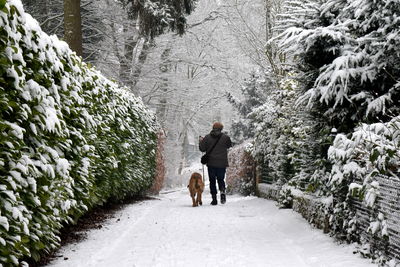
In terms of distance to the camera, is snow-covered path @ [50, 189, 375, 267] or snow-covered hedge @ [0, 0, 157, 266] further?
snow-covered path @ [50, 189, 375, 267]

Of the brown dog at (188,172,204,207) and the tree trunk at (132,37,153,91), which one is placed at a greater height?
the tree trunk at (132,37,153,91)

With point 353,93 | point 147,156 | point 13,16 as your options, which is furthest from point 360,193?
point 147,156

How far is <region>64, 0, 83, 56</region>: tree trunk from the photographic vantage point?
10.3 m

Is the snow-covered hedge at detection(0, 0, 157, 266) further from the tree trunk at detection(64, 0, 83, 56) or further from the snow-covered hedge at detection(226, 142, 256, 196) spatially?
the snow-covered hedge at detection(226, 142, 256, 196)

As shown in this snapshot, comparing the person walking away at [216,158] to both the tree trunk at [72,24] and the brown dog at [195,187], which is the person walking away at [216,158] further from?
the tree trunk at [72,24]

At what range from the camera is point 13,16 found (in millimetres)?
3281

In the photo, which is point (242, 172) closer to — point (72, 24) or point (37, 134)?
point (72, 24)

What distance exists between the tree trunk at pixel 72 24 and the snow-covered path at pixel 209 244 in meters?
4.37

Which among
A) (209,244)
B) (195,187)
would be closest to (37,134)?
(209,244)

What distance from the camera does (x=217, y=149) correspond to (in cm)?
1116

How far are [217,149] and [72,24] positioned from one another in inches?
177

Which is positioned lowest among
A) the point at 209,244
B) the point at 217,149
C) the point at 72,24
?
the point at 209,244

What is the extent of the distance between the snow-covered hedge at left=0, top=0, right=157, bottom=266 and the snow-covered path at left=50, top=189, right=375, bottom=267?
1.92 feet

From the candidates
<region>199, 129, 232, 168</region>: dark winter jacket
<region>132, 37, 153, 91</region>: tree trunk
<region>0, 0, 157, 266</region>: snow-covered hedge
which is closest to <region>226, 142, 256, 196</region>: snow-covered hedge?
<region>199, 129, 232, 168</region>: dark winter jacket
